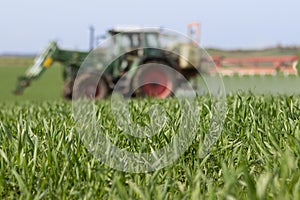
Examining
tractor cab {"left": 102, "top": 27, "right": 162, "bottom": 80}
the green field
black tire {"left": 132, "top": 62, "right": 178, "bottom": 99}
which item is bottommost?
the green field

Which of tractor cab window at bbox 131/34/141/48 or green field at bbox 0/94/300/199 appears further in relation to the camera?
tractor cab window at bbox 131/34/141/48

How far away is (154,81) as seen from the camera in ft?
36.3

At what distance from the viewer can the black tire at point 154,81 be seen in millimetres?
10735

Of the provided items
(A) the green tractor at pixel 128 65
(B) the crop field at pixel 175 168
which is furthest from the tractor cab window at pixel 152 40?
(B) the crop field at pixel 175 168

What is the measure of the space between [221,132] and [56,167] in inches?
33.3

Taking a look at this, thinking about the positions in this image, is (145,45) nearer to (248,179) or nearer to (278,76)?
(278,76)

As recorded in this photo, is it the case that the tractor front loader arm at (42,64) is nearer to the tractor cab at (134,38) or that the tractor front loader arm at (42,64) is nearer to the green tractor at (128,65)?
the green tractor at (128,65)

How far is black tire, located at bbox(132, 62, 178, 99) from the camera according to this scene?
10.7m

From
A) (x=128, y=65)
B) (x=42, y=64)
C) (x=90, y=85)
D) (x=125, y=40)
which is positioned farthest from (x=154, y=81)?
(x=42, y=64)

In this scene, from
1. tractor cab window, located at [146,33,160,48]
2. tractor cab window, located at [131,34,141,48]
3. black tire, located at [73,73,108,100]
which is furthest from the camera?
tractor cab window, located at [146,33,160,48]

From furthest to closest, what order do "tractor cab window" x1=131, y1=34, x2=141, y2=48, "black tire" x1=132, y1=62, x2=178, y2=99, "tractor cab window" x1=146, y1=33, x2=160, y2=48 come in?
"tractor cab window" x1=146, y1=33, x2=160, y2=48 → "tractor cab window" x1=131, y1=34, x2=141, y2=48 → "black tire" x1=132, y1=62, x2=178, y2=99

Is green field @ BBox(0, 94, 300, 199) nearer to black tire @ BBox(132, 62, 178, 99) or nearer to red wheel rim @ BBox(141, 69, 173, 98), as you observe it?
black tire @ BBox(132, 62, 178, 99)

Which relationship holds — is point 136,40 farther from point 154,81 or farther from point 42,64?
point 42,64

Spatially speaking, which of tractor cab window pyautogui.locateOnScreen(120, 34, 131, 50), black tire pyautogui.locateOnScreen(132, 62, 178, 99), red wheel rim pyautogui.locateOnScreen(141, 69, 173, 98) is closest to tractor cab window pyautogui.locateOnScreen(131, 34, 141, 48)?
tractor cab window pyautogui.locateOnScreen(120, 34, 131, 50)
